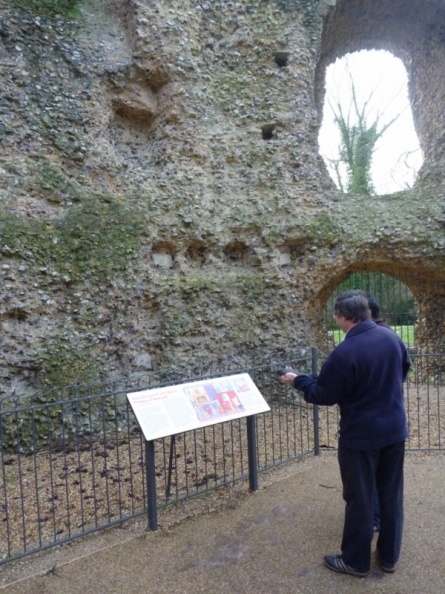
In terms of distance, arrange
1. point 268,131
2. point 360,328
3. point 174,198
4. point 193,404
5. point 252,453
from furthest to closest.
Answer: point 268,131, point 174,198, point 252,453, point 193,404, point 360,328

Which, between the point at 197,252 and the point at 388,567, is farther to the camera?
the point at 197,252

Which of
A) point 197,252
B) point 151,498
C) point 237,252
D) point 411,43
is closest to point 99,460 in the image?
point 151,498

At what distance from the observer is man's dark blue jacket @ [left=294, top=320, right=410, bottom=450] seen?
3.15 metres

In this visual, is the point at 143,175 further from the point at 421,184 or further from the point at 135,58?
the point at 421,184

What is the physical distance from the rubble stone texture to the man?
4.52 meters

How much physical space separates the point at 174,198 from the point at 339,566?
6.23m

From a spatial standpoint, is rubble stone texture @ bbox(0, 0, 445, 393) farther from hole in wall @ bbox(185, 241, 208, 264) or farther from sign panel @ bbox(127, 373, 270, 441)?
sign panel @ bbox(127, 373, 270, 441)

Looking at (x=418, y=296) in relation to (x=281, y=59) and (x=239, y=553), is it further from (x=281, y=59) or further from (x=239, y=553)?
(x=239, y=553)

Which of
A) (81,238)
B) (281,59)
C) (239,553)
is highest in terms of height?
(281,59)

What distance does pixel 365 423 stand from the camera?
3.16 m

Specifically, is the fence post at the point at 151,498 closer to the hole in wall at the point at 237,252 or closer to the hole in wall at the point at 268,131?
the hole in wall at the point at 237,252

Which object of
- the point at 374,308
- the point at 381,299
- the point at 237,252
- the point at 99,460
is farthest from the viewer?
the point at 381,299

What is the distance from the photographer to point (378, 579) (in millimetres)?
3283

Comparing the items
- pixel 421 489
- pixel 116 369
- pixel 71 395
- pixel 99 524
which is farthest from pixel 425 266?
pixel 99 524
